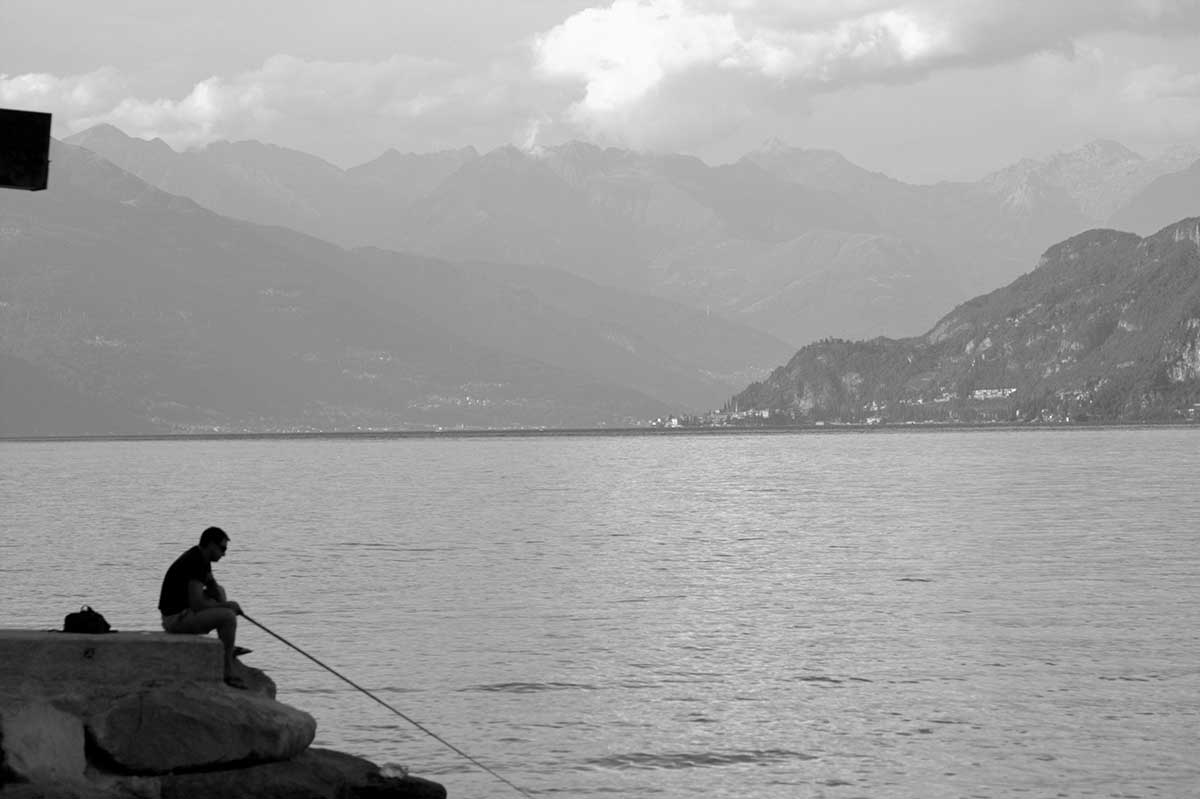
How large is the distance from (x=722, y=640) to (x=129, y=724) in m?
28.7

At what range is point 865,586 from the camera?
2699 inches

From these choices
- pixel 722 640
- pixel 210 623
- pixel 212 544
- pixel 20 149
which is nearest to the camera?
pixel 20 149

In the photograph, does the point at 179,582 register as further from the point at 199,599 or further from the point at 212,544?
the point at 212,544

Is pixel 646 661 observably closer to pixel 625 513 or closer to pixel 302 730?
pixel 302 730

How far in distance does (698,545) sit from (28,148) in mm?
73210

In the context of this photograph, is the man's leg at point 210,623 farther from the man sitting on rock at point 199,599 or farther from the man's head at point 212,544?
the man's head at point 212,544

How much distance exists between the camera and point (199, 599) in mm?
27594

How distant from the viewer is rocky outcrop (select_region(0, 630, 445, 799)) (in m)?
24.4

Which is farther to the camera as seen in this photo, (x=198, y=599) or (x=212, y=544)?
(x=212, y=544)

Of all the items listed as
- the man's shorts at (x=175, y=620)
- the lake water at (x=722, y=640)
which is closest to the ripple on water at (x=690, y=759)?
the lake water at (x=722, y=640)

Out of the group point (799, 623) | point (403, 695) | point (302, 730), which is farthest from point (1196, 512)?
point (302, 730)

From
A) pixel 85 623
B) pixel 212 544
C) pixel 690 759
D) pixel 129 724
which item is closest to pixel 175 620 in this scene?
pixel 212 544

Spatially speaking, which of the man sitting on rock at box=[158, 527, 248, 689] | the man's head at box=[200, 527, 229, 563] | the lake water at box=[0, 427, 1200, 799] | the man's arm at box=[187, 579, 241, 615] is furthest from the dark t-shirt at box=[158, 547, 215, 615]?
the lake water at box=[0, 427, 1200, 799]

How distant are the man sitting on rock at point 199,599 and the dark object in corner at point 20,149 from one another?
6791mm
